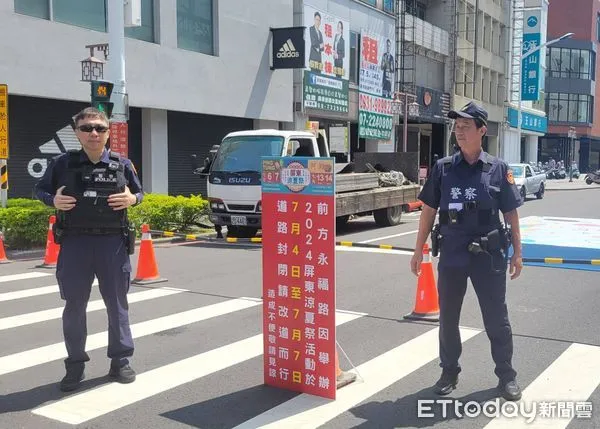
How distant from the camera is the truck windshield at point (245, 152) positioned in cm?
1388

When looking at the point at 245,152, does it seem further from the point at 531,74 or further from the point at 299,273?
the point at 531,74

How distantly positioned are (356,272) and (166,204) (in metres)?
6.12

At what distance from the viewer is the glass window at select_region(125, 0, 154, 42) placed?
19.2 meters

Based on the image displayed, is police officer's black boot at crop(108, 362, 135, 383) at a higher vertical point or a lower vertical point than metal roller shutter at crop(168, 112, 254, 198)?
lower

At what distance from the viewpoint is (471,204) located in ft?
14.9

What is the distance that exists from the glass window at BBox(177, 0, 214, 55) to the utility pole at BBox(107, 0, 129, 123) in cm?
706

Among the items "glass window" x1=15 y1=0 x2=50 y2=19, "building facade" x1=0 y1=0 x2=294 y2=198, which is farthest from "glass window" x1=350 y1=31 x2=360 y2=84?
"glass window" x1=15 y1=0 x2=50 y2=19

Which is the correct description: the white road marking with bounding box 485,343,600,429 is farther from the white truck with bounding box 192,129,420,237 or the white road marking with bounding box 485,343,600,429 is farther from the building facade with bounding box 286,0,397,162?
the building facade with bounding box 286,0,397,162

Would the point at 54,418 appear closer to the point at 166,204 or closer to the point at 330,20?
the point at 166,204

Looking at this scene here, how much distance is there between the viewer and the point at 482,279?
4637 millimetres

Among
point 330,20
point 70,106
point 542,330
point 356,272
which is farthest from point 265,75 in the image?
point 542,330

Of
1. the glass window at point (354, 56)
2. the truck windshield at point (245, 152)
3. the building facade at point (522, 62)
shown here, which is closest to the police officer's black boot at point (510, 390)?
the truck windshield at point (245, 152)

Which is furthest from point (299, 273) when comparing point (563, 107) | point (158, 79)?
point (563, 107)

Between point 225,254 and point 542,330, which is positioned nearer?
point 542,330
